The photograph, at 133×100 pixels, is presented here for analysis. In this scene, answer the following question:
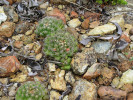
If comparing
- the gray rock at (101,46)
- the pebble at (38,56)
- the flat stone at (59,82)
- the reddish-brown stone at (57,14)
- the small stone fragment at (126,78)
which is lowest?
the flat stone at (59,82)

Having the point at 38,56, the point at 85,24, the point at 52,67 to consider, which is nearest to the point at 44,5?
the point at 85,24

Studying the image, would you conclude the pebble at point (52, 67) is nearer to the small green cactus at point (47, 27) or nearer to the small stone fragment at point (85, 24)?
the small green cactus at point (47, 27)

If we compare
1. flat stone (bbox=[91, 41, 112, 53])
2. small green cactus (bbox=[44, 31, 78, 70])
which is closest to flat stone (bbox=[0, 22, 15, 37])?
small green cactus (bbox=[44, 31, 78, 70])

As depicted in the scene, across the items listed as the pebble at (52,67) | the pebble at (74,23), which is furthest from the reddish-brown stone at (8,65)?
the pebble at (74,23)

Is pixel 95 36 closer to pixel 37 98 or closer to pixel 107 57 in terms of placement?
pixel 107 57

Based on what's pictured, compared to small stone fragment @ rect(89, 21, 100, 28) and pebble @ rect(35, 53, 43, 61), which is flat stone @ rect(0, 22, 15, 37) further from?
small stone fragment @ rect(89, 21, 100, 28)

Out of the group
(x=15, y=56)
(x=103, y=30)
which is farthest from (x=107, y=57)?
(x=15, y=56)
